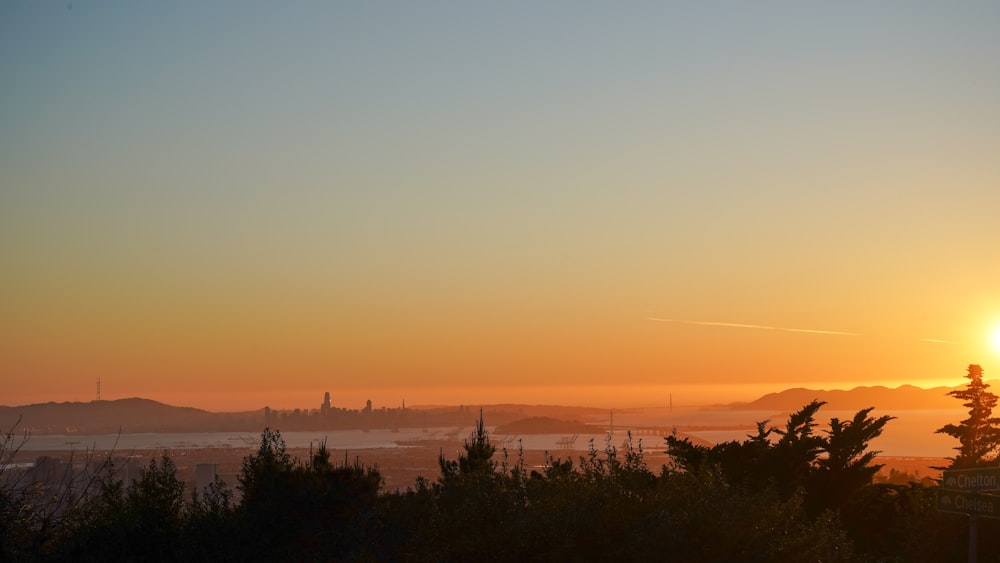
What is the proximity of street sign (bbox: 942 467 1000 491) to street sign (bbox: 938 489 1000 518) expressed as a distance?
100 mm

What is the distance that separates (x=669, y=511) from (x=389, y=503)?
669 cm

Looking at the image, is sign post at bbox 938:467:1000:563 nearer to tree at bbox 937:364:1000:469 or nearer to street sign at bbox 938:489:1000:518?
street sign at bbox 938:489:1000:518

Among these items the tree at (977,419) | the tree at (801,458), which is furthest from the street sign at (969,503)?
the tree at (977,419)

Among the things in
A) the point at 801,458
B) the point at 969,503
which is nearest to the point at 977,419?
the point at 801,458

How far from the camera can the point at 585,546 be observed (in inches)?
664

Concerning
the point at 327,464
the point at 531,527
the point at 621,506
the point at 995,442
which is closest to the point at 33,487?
the point at 327,464

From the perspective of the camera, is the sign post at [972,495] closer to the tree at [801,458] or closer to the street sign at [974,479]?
the street sign at [974,479]

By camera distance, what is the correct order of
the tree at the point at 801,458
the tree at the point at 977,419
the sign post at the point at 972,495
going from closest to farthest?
the sign post at the point at 972,495 < the tree at the point at 801,458 < the tree at the point at 977,419

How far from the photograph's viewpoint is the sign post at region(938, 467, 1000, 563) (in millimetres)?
13133

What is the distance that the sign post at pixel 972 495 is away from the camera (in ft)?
43.1

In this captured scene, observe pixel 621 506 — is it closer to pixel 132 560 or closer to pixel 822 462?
pixel 132 560

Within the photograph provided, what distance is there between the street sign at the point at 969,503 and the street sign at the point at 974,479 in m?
0.10

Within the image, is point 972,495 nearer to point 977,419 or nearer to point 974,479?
point 974,479

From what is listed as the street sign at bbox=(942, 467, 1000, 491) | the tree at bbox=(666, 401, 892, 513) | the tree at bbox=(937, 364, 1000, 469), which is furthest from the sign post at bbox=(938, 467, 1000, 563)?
the tree at bbox=(937, 364, 1000, 469)
